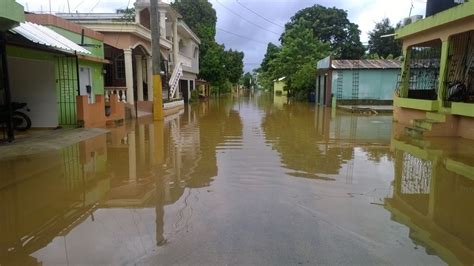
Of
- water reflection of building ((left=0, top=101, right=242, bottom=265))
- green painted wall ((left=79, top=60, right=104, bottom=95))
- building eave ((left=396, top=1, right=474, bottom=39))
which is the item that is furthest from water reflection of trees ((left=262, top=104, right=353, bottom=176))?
green painted wall ((left=79, top=60, right=104, bottom=95))

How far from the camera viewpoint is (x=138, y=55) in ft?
77.0

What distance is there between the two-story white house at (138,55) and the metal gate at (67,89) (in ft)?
14.8

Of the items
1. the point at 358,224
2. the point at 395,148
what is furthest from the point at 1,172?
the point at 395,148

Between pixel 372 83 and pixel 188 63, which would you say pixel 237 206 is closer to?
pixel 372 83

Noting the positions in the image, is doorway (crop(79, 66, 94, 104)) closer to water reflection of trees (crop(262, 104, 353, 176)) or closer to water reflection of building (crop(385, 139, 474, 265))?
water reflection of trees (crop(262, 104, 353, 176))

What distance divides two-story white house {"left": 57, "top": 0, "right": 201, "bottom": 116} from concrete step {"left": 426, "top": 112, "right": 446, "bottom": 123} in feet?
43.0

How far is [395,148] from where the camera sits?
36.2 feet

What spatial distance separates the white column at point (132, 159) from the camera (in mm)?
7679

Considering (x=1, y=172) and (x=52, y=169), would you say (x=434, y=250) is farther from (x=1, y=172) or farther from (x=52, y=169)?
(x=1, y=172)

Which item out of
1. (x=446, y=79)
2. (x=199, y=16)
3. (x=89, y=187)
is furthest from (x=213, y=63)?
(x=89, y=187)

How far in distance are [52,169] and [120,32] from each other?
13.0 meters

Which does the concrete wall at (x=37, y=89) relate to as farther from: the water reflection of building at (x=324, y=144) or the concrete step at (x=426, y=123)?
the concrete step at (x=426, y=123)

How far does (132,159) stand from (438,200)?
6339 millimetres

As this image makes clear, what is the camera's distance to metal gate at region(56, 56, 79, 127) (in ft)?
46.5
